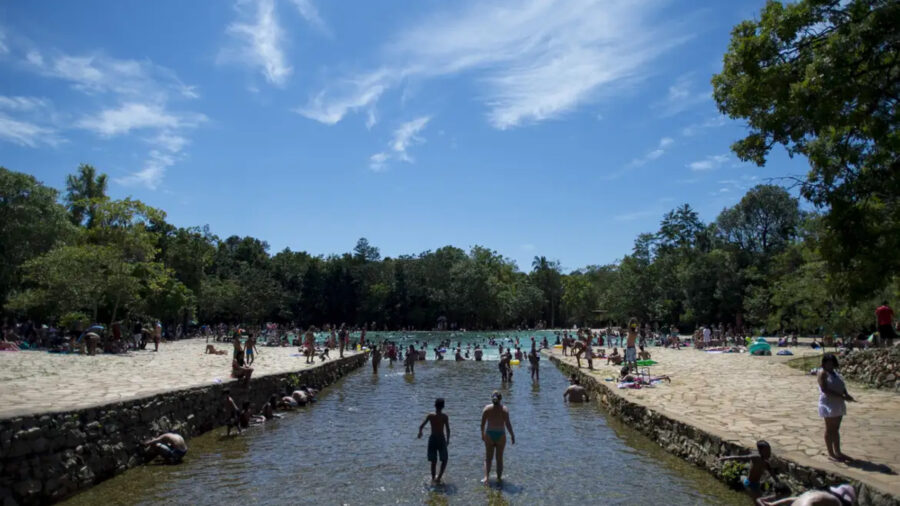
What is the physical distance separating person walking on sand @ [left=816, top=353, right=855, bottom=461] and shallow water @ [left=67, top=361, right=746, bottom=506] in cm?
161

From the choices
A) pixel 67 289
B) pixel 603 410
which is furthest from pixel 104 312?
pixel 603 410

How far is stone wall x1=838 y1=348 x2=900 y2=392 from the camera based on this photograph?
47.5ft

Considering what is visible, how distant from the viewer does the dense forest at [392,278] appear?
2684 centimetres

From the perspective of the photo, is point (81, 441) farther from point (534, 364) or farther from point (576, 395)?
point (534, 364)

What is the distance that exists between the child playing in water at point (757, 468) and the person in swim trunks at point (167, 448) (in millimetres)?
10639

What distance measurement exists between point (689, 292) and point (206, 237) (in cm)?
5846

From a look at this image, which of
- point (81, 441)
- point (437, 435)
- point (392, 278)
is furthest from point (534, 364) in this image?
point (392, 278)

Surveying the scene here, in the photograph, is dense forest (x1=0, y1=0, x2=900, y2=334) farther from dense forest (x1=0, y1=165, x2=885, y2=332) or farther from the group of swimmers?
the group of swimmers

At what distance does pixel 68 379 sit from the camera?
1425cm

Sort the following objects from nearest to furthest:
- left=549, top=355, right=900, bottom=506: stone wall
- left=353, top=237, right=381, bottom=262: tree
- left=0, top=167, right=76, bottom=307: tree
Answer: left=549, top=355, right=900, bottom=506: stone wall
left=0, top=167, right=76, bottom=307: tree
left=353, top=237, right=381, bottom=262: tree

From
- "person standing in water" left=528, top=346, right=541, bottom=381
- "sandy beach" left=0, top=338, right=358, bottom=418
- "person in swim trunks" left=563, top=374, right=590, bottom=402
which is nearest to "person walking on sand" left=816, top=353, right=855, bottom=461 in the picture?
"sandy beach" left=0, top=338, right=358, bottom=418

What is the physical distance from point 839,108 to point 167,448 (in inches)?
529

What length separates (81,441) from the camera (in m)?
9.34

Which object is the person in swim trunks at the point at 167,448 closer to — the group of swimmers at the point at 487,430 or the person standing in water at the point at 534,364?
the group of swimmers at the point at 487,430
